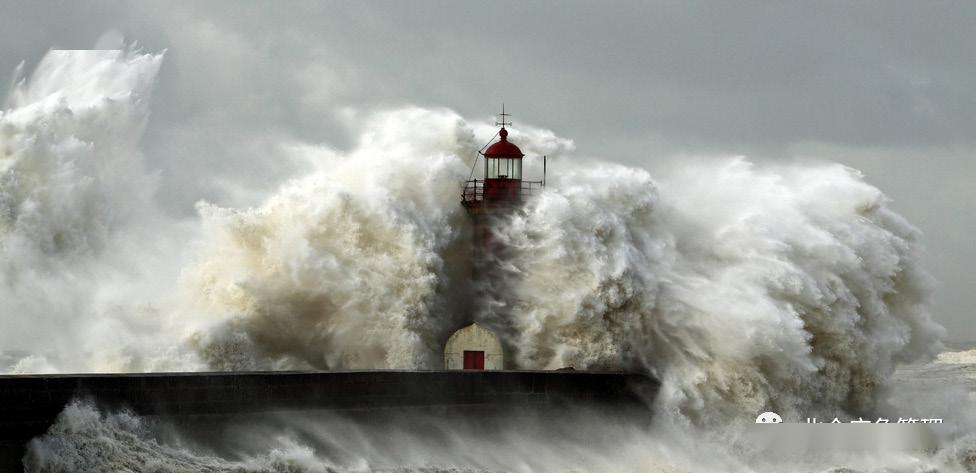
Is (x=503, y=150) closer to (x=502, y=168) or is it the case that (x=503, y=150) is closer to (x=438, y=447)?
(x=502, y=168)

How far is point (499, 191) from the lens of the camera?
2445 centimetres

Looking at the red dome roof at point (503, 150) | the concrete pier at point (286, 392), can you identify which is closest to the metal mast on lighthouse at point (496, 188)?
the red dome roof at point (503, 150)

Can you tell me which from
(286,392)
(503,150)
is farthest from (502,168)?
(286,392)

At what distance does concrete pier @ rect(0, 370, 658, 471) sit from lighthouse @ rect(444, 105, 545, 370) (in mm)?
2472

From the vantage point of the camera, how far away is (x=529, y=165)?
25.6 meters

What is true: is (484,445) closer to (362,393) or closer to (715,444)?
(362,393)

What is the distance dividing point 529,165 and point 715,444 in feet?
17.4

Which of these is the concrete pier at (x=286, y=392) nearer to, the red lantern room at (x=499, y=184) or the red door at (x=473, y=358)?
the red door at (x=473, y=358)

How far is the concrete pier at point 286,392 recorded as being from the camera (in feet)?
43.0

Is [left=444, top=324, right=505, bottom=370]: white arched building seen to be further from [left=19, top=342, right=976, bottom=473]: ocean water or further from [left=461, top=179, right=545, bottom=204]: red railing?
[left=19, top=342, right=976, bottom=473]: ocean water

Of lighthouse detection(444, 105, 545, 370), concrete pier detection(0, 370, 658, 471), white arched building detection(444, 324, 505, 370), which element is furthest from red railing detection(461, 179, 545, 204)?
concrete pier detection(0, 370, 658, 471)

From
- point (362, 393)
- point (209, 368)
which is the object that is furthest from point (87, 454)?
point (209, 368)

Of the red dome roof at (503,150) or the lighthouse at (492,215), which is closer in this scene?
the lighthouse at (492,215)

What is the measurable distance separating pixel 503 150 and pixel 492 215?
3.84ft
